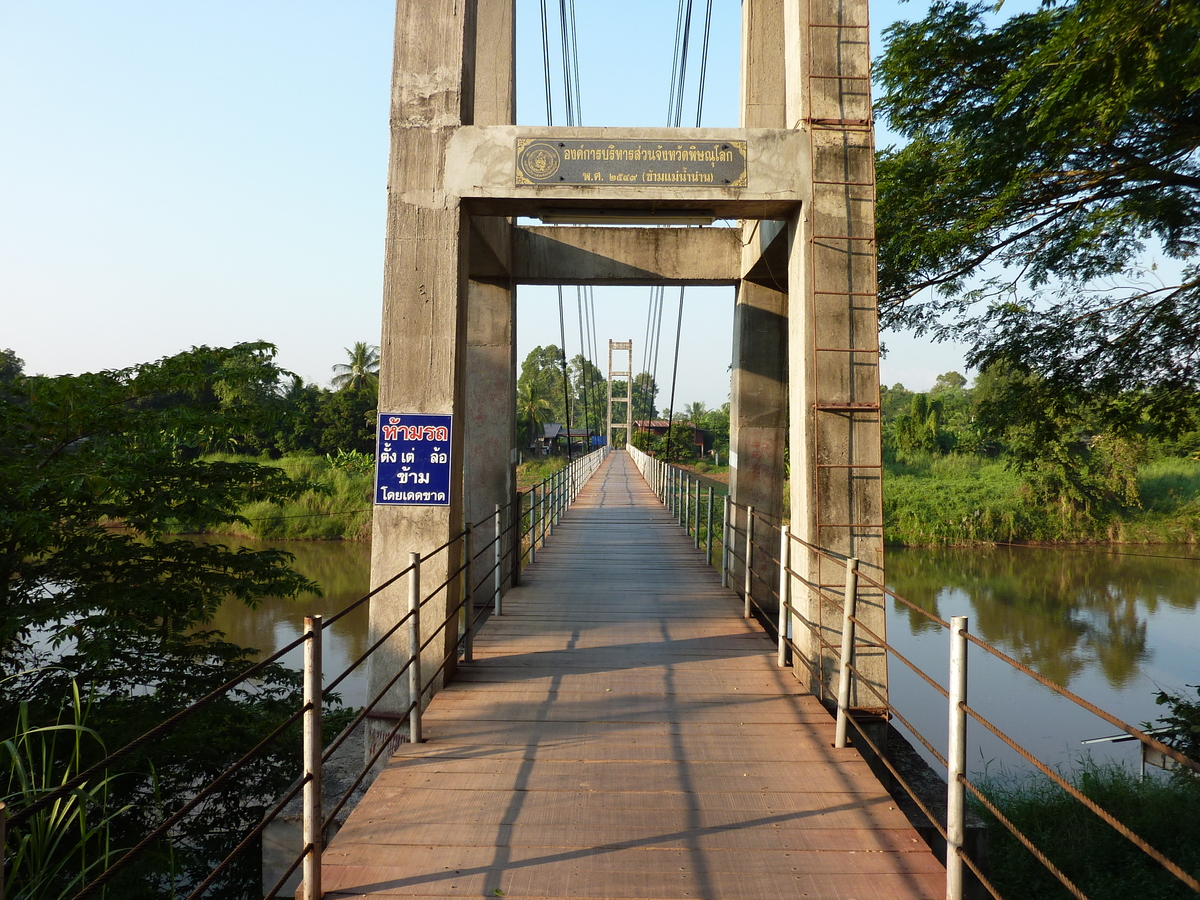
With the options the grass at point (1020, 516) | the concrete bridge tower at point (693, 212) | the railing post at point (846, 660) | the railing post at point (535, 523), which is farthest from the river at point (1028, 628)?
the railing post at point (846, 660)

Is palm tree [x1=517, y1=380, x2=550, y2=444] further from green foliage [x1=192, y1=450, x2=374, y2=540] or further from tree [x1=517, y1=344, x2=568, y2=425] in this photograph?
green foliage [x1=192, y1=450, x2=374, y2=540]

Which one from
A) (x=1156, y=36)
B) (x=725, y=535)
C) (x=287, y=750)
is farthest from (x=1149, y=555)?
(x=287, y=750)

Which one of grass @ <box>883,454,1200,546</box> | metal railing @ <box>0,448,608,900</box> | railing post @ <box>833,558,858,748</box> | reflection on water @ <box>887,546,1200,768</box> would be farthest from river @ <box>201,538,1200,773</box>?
metal railing @ <box>0,448,608,900</box>

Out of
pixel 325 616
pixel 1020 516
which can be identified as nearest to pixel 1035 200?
pixel 325 616

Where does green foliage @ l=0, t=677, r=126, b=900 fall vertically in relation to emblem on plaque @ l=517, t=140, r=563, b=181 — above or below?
below

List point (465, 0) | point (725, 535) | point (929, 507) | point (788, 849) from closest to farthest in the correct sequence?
point (788, 849), point (465, 0), point (725, 535), point (929, 507)

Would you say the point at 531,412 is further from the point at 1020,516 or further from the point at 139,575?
the point at 139,575

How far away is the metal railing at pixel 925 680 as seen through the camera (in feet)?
5.93

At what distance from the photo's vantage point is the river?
11.1m

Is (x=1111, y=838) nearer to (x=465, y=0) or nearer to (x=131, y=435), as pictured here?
(x=465, y=0)

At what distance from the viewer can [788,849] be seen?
271cm

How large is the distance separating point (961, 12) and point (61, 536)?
8.26 metres

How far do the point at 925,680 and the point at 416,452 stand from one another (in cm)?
379

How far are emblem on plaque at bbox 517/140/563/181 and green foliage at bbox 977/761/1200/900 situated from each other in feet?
17.0
